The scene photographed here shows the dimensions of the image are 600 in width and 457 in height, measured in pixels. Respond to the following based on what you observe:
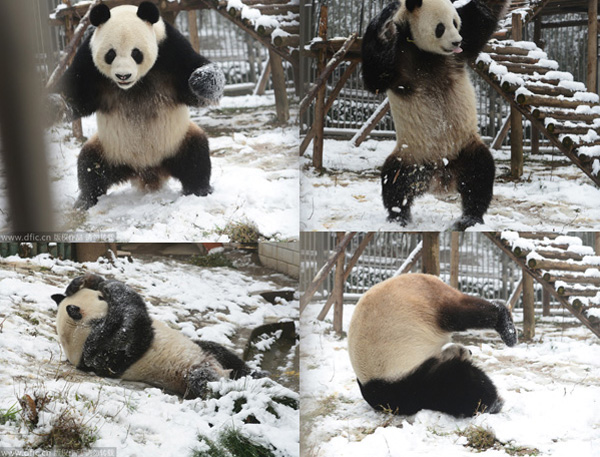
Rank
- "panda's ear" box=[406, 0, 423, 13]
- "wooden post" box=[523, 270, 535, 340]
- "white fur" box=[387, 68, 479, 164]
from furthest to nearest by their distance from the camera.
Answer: "wooden post" box=[523, 270, 535, 340] → "white fur" box=[387, 68, 479, 164] → "panda's ear" box=[406, 0, 423, 13]

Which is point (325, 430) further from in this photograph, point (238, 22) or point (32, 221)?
point (238, 22)

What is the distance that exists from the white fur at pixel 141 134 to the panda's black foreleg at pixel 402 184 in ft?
2.76

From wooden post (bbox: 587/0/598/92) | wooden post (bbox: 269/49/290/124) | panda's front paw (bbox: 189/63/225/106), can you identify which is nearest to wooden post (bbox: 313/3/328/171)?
wooden post (bbox: 269/49/290/124)

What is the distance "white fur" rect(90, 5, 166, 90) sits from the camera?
2611 millimetres

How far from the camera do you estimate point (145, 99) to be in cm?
270

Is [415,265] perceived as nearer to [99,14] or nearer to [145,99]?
[145,99]

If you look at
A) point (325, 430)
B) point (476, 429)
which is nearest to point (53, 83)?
point (325, 430)

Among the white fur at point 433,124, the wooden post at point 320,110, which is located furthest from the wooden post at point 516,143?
the wooden post at point 320,110

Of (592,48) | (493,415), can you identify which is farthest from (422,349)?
(592,48)

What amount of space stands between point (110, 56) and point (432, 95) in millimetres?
1285

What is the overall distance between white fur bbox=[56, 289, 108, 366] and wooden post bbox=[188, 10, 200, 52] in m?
1.10

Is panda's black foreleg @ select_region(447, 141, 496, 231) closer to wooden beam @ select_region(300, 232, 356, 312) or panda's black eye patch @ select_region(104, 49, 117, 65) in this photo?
wooden beam @ select_region(300, 232, 356, 312)

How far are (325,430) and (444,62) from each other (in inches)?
61.5

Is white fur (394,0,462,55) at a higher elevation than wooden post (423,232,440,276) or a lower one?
higher
